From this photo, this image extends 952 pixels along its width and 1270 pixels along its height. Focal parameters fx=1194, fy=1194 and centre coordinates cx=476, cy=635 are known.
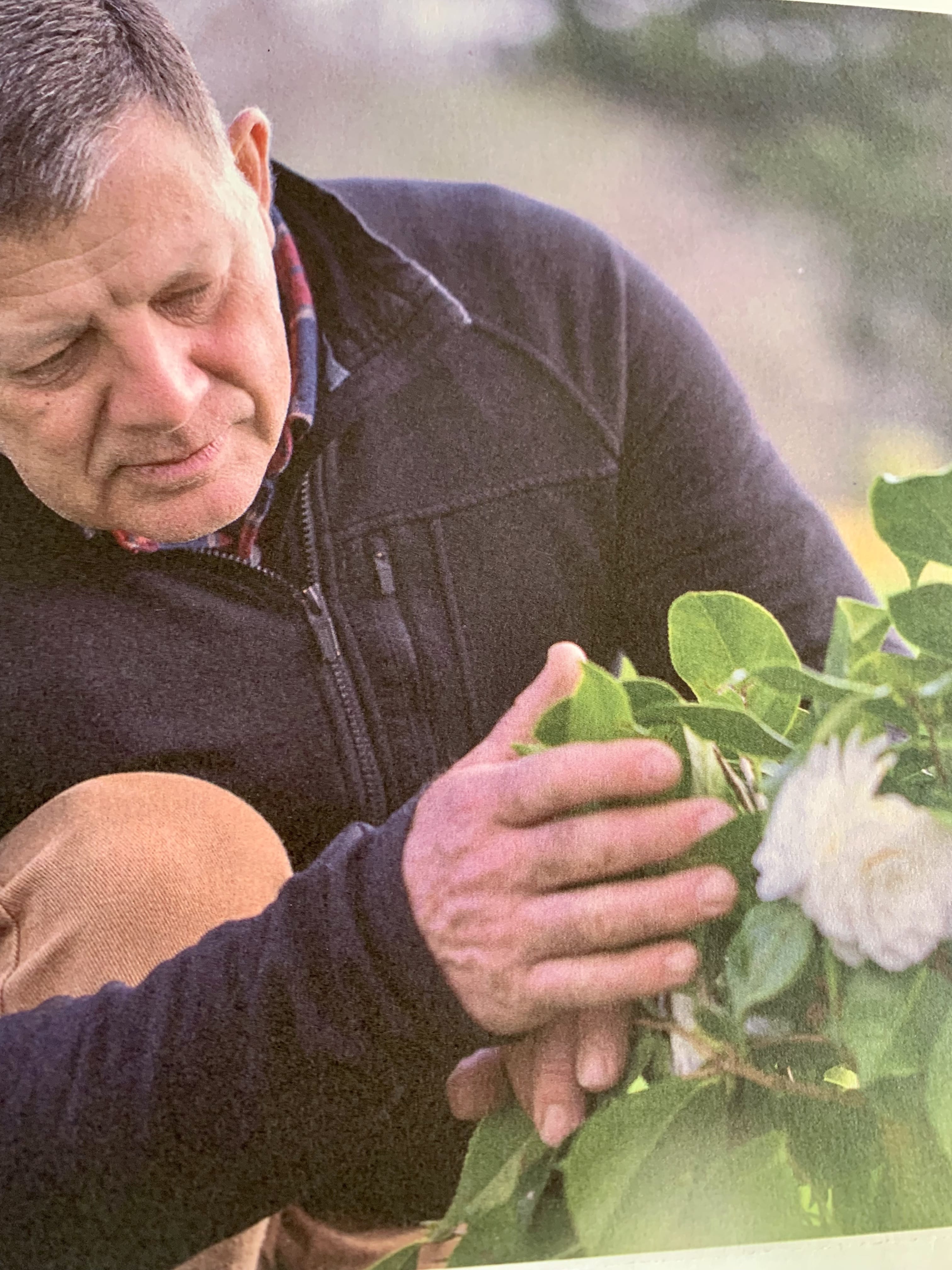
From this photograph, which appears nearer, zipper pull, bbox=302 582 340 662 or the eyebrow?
the eyebrow

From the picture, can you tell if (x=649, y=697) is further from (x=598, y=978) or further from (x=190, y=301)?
(x=190, y=301)

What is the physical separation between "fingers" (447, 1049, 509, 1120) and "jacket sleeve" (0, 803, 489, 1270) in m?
0.03

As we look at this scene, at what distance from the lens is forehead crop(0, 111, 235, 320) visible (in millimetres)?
1077

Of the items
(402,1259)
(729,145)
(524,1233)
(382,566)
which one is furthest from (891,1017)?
(729,145)

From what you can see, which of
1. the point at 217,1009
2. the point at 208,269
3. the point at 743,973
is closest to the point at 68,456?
the point at 208,269

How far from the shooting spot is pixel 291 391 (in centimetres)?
122

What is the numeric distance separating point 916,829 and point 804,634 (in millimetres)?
225

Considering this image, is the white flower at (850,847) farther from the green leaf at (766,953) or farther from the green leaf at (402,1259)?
the green leaf at (402,1259)

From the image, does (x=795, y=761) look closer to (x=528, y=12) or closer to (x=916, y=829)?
(x=916, y=829)

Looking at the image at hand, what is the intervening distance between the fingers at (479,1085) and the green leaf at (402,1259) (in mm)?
154

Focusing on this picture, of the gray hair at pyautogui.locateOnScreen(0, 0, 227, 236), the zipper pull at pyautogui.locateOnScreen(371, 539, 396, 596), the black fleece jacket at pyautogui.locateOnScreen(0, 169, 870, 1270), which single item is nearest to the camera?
the gray hair at pyautogui.locateOnScreen(0, 0, 227, 236)

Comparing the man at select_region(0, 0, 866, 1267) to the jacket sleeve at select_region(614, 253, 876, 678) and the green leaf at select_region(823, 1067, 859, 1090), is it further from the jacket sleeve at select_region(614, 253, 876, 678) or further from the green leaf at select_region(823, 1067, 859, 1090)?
the green leaf at select_region(823, 1067, 859, 1090)

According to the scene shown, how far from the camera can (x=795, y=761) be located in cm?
111

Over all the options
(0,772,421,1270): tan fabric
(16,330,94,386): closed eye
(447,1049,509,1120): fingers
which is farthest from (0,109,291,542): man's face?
(447,1049,509,1120): fingers
